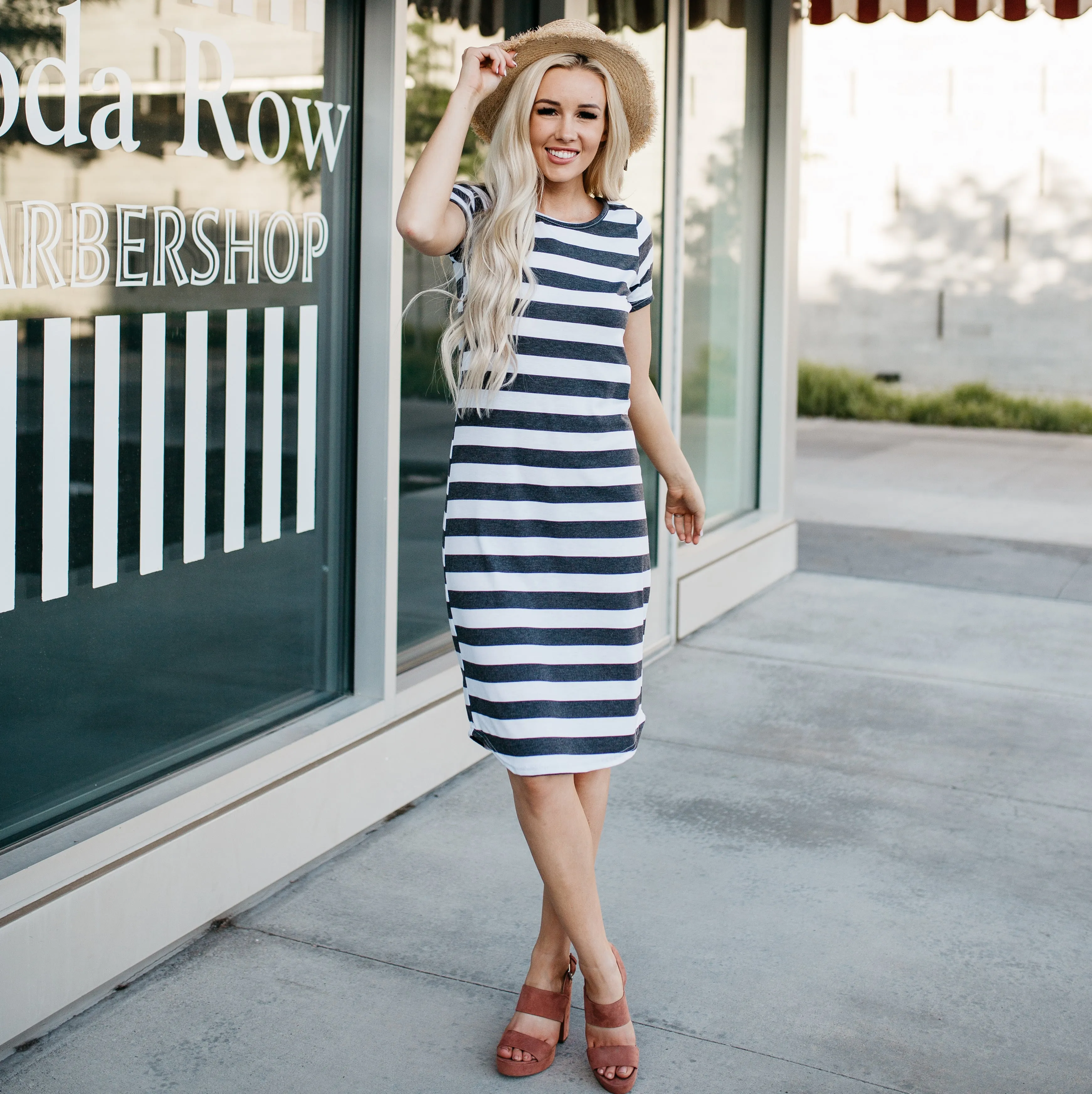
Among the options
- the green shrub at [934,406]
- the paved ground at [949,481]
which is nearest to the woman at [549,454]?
the paved ground at [949,481]

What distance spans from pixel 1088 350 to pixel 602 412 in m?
16.1

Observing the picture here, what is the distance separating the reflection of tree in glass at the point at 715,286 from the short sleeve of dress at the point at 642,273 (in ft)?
11.6

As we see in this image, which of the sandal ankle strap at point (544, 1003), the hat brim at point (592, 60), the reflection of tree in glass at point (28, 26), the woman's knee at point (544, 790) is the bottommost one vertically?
the sandal ankle strap at point (544, 1003)

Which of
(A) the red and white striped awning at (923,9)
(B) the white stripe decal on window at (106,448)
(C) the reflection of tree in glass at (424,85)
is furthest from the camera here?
(A) the red and white striped awning at (923,9)

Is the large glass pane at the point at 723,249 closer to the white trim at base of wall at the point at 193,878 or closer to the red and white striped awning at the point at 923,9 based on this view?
the red and white striped awning at the point at 923,9

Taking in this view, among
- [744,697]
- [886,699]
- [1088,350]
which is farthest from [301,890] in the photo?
[1088,350]

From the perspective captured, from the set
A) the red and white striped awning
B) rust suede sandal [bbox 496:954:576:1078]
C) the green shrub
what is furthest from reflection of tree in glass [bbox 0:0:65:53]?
the green shrub

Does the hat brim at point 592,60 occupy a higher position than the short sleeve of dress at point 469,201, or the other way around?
the hat brim at point 592,60

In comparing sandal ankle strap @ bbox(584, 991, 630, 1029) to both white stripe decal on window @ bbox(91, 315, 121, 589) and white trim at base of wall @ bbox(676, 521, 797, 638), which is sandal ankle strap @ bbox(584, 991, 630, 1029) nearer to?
white stripe decal on window @ bbox(91, 315, 121, 589)

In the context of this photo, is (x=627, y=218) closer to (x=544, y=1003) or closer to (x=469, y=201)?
(x=469, y=201)

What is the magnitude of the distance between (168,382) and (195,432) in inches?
5.5

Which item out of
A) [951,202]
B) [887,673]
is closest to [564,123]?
[887,673]

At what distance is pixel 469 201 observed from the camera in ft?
7.90

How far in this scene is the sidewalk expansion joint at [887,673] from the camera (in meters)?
5.09
